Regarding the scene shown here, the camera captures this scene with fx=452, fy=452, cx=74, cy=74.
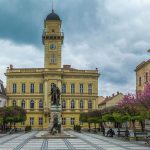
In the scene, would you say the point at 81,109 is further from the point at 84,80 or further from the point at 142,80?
the point at 142,80

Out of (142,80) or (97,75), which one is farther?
(97,75)

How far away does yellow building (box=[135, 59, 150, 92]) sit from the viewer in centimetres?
7258

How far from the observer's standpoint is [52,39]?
331ft

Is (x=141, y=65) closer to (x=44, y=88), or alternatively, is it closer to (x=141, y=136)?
(x=44, y=88)

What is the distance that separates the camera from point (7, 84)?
329 feet

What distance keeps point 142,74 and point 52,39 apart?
98.9 feet

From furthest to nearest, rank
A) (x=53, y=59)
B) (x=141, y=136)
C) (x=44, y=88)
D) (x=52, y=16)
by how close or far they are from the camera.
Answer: (x=52, y=16), (x=53, y=59), (x=44, y=88), (x=141, y=136)

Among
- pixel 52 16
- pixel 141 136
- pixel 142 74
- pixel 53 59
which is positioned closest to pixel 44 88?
pixel 53 59

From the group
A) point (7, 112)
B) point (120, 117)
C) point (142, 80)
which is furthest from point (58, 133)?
point (142, 80)

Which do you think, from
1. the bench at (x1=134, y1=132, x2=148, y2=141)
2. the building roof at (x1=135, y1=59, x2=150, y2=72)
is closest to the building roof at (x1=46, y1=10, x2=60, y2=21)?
the building roof at (x1=135, y1=59, x2=150, y2=72)

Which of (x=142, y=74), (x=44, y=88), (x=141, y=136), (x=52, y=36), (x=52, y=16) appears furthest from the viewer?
(x=52, y=16)

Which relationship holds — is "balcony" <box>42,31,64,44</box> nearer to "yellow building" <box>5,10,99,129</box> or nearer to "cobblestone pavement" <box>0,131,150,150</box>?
"yellow building" <box>5,10,99,129</box>

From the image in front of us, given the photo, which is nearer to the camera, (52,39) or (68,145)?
(68,145)

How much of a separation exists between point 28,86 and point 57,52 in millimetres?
9925
